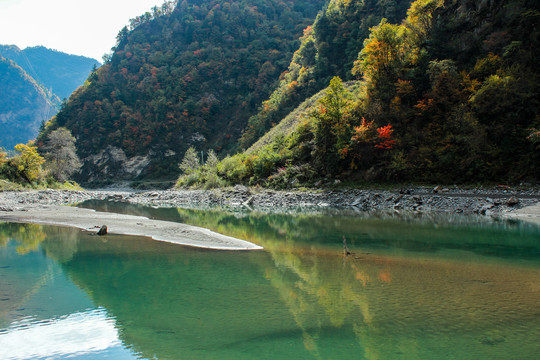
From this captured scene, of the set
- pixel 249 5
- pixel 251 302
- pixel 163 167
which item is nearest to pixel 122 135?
pixel 163 167

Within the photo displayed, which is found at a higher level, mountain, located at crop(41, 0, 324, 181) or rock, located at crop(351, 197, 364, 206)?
mountain, located at crop(41, 0, 324, 181)

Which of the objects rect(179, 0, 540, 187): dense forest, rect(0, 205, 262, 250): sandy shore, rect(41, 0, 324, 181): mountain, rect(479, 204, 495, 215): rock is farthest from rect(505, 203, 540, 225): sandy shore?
rect(41, 0, 324, 181): mountain

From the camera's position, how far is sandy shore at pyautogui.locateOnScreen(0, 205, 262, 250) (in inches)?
614

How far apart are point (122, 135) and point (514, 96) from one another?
9194cm

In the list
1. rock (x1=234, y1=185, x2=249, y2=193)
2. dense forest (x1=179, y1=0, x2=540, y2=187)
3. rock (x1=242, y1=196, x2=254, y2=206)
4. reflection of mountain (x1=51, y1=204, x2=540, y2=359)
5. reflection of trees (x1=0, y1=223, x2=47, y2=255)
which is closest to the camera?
reflection of mountain (x1=51, y1=204, x2=540, y2=359)

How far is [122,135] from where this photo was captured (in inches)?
3743

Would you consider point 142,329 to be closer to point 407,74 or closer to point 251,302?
point 251,302

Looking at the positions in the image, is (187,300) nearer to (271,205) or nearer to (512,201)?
(512,201)

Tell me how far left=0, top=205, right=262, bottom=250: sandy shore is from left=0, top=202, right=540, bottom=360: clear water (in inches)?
45.8

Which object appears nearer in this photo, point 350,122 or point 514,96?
point 514,96

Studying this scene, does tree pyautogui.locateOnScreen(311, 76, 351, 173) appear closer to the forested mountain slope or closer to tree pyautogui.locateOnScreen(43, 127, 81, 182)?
the forested mountain slope

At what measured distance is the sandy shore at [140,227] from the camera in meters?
15.6

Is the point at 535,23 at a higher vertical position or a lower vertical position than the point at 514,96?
higher

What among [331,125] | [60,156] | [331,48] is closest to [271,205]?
[331,125]
